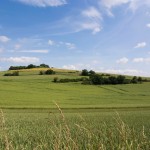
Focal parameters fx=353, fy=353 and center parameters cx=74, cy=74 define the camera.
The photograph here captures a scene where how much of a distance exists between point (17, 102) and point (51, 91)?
62.2 feet

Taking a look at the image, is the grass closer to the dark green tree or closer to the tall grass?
the dark green tree

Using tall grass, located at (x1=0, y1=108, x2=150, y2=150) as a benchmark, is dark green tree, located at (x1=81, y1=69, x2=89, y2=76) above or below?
above

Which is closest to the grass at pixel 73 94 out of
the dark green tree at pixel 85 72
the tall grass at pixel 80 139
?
the dark green tree at pixel 85 72

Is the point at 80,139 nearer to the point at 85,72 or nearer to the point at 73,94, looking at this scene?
the point at 73,94

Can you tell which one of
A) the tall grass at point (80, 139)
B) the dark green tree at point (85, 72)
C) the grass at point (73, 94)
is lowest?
the grass at point (73, 94)

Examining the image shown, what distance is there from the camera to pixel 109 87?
83.2 m

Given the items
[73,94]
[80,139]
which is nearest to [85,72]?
[73,94]

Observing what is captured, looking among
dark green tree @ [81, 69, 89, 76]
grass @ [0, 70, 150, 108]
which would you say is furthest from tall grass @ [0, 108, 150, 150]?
dark green tree @ [81, 69, 89, 76]

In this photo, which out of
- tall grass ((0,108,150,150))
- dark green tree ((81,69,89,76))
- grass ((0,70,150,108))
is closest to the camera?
tall grass ((0,108,150,150))

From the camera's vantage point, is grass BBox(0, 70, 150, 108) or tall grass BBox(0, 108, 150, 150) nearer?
tall grass BBox(0, 108, 150, 150)

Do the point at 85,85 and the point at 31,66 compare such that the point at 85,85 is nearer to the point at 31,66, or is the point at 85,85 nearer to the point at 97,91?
the point at 97,91

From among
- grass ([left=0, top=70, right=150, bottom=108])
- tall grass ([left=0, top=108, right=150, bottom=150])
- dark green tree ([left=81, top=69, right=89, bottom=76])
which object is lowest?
grass ([left=0, top=70, right=150, bottom=108])

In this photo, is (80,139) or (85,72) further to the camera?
(85,72)

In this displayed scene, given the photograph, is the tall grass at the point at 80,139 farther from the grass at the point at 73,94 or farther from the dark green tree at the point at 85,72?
the dark green tree at the point at 85,72
